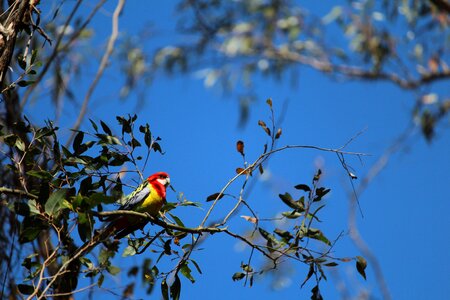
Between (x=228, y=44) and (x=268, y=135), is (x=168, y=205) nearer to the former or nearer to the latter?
(x=268, y=135)

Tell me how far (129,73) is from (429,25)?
4.18m

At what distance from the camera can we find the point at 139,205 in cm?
299

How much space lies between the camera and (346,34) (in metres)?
8.73

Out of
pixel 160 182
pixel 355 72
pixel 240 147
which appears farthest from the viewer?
pixel 355 72

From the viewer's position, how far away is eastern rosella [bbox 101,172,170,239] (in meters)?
→ 2.79

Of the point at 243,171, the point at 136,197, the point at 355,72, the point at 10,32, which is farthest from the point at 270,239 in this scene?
the point at 355,72

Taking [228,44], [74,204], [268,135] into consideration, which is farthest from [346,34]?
[74,204]

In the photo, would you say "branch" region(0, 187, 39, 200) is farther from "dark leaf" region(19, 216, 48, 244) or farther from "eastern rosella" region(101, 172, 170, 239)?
"eastern rosella" region(101, 172, 170, 239)

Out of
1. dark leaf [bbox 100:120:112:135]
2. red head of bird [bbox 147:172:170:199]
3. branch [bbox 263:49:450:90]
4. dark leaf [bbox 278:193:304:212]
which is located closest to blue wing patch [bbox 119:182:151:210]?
red head of bird [bbox 147:172:170:199]

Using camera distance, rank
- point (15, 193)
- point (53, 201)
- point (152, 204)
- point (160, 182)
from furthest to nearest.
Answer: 1. point (160, 182)
2. point (152, 204)
3. point (15, 193)
4. point (53, 201)

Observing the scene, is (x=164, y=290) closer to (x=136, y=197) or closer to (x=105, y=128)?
(x=136, y=197)

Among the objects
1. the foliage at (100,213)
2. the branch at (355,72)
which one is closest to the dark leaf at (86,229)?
the foliage at (100,213)

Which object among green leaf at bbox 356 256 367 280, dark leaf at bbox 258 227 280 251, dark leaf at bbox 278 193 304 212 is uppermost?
dark leaf at bbox 278 193 304 212

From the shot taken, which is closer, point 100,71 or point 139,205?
point 139,205
